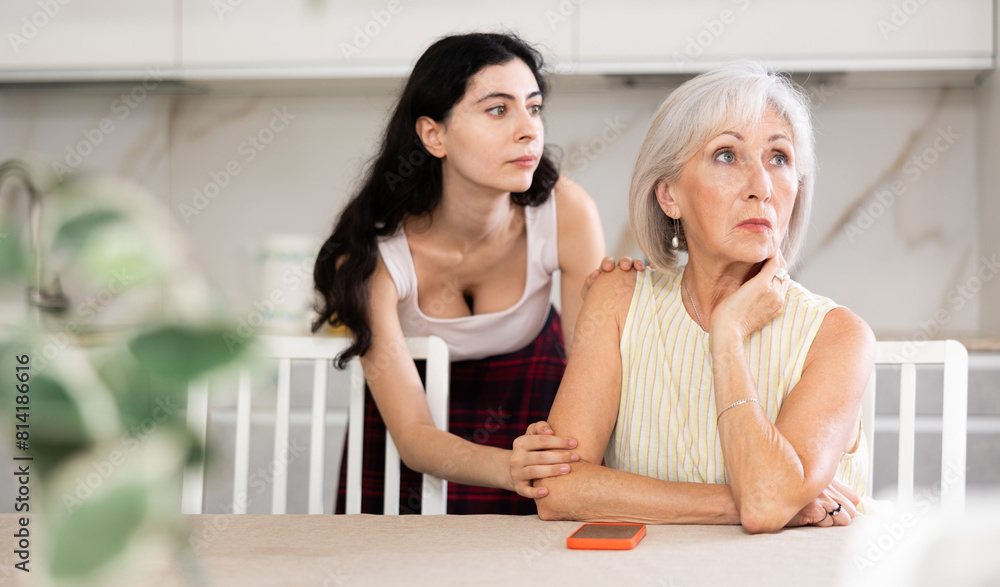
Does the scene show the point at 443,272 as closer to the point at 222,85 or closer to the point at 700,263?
the point at 700,263

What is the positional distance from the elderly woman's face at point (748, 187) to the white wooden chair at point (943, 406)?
0.67 ft

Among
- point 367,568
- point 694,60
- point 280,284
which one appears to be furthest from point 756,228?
point 280,284

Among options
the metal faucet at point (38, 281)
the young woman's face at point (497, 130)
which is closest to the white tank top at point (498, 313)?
the young woman's face at point (497, 130)

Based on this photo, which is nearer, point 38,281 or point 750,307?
point 38,281

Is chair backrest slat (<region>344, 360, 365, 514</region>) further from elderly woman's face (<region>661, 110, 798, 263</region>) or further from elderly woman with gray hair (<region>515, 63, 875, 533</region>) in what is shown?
elderly woman's face (<region>661, 110, 798, 263</region>)

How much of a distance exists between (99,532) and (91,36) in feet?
8.11

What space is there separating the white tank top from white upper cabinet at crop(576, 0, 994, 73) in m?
0.85

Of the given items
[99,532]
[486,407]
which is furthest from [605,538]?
[486,407]

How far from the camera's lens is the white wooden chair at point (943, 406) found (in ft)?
3.52

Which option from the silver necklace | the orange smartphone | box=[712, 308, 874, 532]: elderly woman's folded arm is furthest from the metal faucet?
the silver necklace

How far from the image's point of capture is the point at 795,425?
3.15 ft

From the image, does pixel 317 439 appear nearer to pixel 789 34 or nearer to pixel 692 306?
pixel 692 306

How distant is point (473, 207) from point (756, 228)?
492 millimetres

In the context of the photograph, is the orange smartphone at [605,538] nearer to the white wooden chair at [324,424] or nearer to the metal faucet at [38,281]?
the white wooden chair at [324,424]
